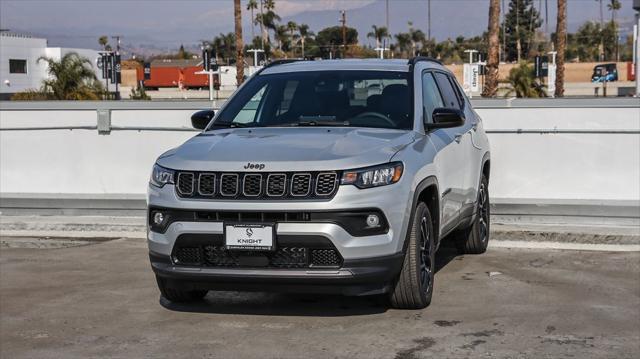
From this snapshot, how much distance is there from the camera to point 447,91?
900 centimetres

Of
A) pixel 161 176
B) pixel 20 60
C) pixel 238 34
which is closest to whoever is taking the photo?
pixel 161 176

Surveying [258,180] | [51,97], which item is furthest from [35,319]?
[51,97]

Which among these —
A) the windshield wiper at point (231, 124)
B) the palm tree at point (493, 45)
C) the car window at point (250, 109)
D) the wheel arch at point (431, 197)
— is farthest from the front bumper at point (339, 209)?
the palm tree at point (493, 45)

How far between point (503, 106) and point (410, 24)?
143093 millimetres

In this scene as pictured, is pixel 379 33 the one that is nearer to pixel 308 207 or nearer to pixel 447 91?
pixel 447 91

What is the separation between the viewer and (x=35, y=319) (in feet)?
23.4

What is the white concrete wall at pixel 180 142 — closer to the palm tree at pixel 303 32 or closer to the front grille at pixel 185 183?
the front grille at pixel 185 183

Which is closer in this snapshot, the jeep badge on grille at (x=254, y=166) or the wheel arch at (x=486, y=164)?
the jeep badge on grille at (x=254, y=166)

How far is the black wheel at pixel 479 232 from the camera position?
31.0 feet

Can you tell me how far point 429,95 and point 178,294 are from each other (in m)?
2.63

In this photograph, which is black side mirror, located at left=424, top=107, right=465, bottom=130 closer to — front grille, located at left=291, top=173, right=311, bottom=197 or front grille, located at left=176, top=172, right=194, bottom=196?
front grille, located at left=291, top=173, right=311, bottom=197

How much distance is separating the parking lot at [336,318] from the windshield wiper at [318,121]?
1.35 m

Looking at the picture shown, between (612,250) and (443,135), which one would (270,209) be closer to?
(443,135)

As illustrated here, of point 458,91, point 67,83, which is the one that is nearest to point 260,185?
point 458,91
